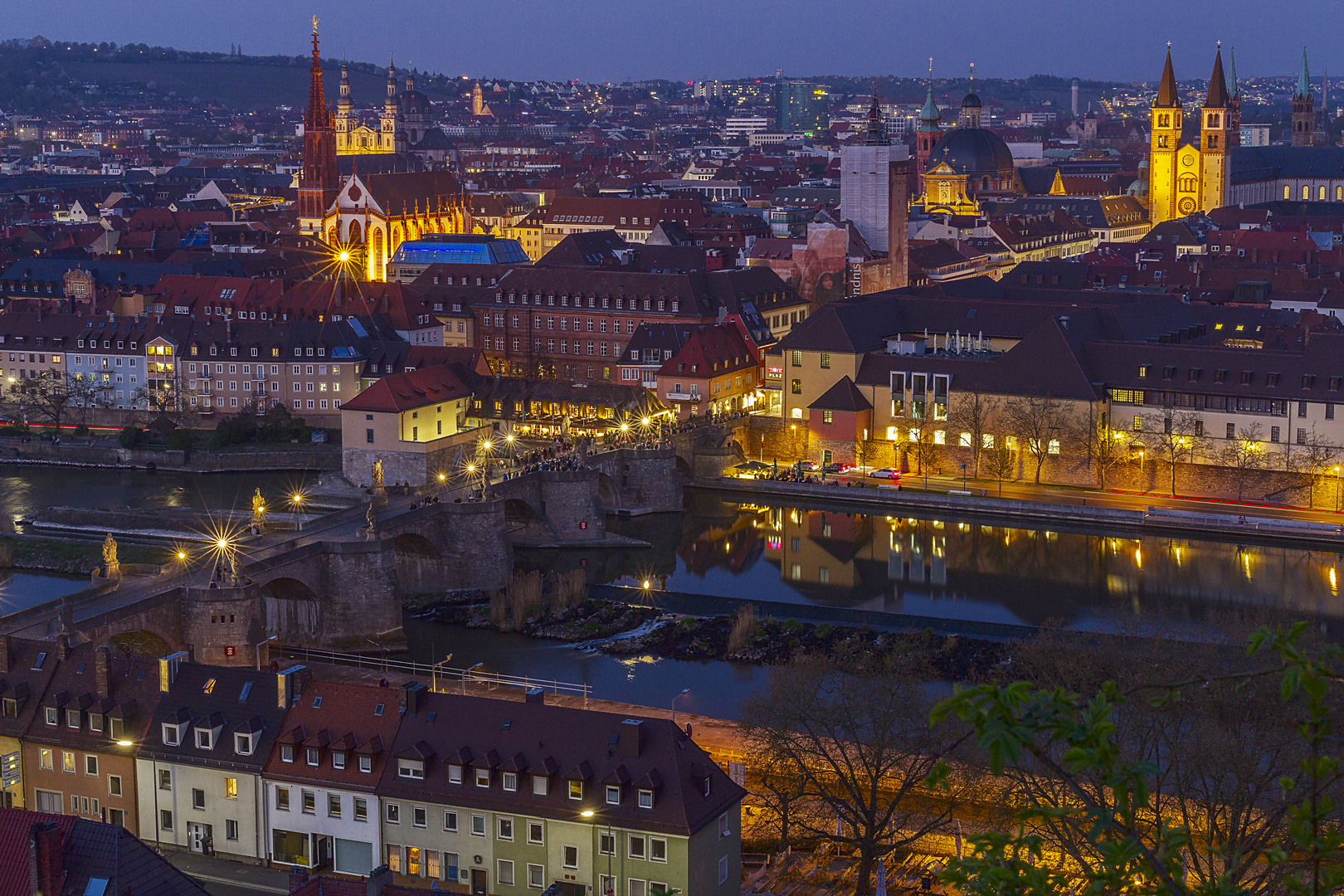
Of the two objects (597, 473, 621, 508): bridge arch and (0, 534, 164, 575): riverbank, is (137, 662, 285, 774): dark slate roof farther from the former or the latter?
(597, 473, 621, 508): bridge arch

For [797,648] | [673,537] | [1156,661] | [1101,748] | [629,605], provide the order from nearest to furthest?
[1101,748], [1156,661], [797,648], [629,605], [673,537]

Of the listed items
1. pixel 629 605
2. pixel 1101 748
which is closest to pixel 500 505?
pixel 629 605

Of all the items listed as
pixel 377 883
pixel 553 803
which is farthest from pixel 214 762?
pixel 377 883

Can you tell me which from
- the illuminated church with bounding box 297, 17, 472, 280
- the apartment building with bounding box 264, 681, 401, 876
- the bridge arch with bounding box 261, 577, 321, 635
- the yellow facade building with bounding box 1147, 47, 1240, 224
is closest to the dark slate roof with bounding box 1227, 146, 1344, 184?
the yellow facade building with bounding box 1147, 47, 1240, 224

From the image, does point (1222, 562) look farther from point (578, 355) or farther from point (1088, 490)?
point (578, 355)

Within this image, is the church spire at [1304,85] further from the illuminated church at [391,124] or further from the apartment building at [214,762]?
the apartment building at [214,762]

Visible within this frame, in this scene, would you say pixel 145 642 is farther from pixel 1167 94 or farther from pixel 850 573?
pixel 1167 94
